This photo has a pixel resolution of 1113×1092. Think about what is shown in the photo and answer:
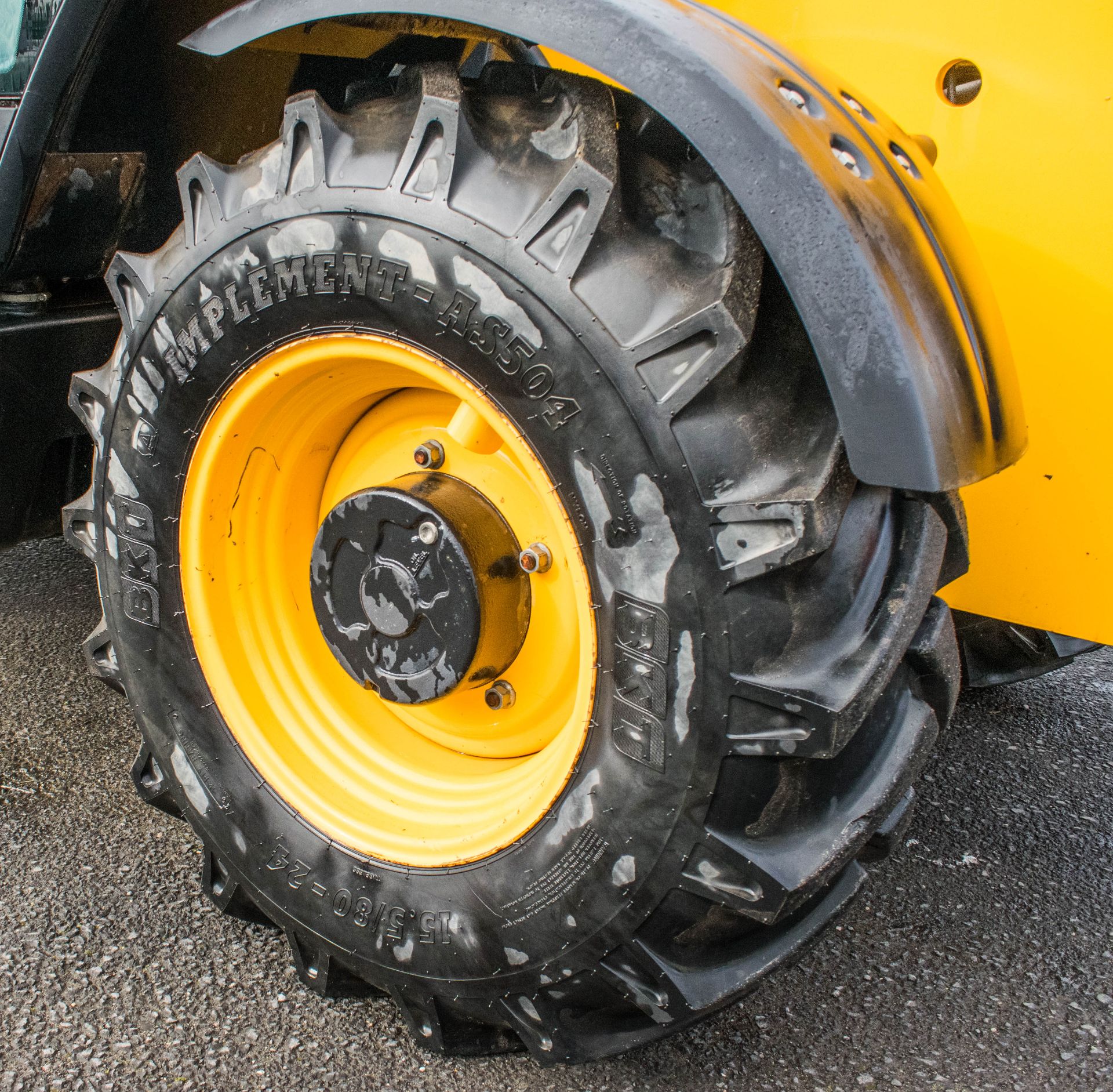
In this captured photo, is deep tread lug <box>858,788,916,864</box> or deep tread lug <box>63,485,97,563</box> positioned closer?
deep tread lug <box>858,788,916,864</box>

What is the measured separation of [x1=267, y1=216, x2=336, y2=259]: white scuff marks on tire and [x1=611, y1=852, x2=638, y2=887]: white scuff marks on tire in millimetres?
828

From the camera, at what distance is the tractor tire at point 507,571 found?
1222 millimetres

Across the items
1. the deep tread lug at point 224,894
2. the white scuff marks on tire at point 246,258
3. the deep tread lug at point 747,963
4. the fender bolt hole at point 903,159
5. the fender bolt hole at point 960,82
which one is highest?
the fender bolt hole at point 960,82

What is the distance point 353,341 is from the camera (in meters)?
1.44

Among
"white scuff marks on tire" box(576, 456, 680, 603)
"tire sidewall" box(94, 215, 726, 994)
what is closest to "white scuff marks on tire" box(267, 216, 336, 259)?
"tire sidewall" box(94, 215, 726, 994)

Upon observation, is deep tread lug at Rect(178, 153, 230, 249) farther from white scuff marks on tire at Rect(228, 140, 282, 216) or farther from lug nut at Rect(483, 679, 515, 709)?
lug nut at Rect(483, 679, 515, 709)

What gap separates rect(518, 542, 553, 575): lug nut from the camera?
1500 millimetres

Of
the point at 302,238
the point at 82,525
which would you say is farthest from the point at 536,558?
the point at 82,525

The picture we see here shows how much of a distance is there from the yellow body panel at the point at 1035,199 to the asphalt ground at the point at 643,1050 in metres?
0.62

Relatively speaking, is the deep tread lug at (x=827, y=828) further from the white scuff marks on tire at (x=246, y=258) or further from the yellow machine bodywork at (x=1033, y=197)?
the white scuff marks on tire at (x=246, y=258)

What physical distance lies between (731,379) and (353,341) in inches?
20.4

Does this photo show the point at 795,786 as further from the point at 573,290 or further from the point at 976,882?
the point at 976,882

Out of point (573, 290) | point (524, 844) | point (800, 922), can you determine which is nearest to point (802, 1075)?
point (800, 922)

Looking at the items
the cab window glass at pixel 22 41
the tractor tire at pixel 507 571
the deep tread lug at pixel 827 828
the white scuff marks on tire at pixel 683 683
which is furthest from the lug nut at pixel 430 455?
the cab window glass at pixel 22 41
